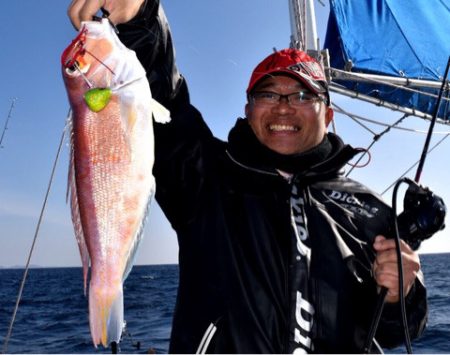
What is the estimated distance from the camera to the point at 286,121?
2.52 meters

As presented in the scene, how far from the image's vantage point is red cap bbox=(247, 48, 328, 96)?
2.56 m

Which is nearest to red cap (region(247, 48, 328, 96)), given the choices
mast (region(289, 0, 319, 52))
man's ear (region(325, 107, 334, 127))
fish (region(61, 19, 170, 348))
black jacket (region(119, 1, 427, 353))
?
man's ear (region(325, 107, 334, 127))

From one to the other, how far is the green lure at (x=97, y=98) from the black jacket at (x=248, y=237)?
36 centimetres

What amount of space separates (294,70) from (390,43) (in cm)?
621

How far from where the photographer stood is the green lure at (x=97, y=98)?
74.7 inches

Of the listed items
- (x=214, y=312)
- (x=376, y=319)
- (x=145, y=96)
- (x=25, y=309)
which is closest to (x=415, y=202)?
(x=376, y=319)

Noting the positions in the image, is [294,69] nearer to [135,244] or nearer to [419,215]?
[419,215]

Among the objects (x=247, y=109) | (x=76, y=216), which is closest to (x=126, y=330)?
(x=247, y=109)

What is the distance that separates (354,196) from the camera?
2.47 meters

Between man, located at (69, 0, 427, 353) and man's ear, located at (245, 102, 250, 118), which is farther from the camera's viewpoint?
man's ear, located at (245, 102, 250, 118)

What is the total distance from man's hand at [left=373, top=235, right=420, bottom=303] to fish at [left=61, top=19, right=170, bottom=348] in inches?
39.6

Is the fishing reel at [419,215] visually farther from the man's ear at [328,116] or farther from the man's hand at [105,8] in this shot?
the man's hand at [105,8]

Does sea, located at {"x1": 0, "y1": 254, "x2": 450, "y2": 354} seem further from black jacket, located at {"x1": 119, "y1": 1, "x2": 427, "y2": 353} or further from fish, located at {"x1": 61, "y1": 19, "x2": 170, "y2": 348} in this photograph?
fish, located at {"x1": 61, "y1": 19, "x2": 170, "y2": 348}

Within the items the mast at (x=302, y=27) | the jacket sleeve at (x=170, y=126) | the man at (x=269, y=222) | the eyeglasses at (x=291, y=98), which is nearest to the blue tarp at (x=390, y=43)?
the mast at (x=302, y=27)
